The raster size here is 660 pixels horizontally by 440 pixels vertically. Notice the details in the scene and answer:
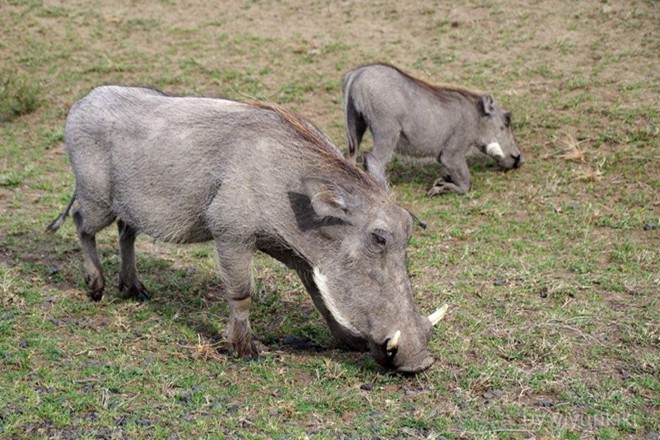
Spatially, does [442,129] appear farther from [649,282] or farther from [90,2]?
[90,2]

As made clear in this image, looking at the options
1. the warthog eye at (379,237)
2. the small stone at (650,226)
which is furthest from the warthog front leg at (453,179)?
the warthog eye at (379,237)

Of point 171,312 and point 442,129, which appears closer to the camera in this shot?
point 171,312

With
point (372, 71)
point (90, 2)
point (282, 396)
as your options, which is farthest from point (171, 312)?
point (90, 2)

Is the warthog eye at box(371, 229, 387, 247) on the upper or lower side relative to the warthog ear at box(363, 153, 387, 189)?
lower

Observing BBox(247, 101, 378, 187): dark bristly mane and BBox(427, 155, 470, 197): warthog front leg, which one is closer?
BBox(247, 101, 378, 187): dark bristly mane

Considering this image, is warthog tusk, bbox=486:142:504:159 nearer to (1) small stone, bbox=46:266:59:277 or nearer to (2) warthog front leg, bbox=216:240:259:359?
(2) warthog front leg, bbox=216:240:259:359

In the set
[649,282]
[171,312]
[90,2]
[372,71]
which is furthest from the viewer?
[90,2]

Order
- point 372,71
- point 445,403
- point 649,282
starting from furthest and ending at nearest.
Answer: point 372,71 → point 649,282 → point 445,403

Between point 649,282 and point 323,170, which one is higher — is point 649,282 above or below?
below

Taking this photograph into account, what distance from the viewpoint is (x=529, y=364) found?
4.01 meters

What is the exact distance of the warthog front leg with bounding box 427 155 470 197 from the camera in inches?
275

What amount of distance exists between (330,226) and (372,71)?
3.40 m

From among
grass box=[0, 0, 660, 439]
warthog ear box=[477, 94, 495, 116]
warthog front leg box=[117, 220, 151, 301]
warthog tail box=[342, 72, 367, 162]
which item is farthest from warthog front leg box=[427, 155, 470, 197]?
warthog front leg box=[117, 220, 151, 301]

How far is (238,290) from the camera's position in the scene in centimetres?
404
